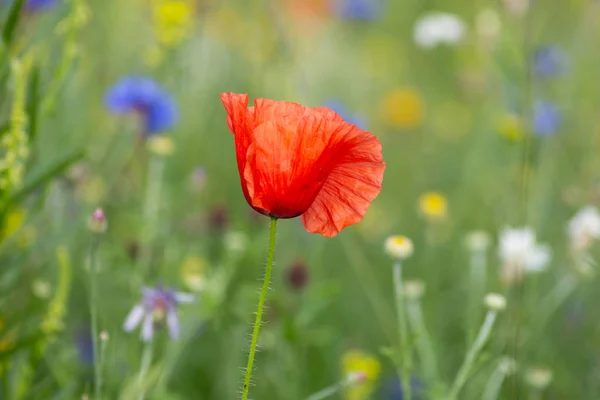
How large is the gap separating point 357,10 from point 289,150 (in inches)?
130

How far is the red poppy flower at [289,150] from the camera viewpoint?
2.87 ft

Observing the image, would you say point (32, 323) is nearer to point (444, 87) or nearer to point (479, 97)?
point (479, 97)

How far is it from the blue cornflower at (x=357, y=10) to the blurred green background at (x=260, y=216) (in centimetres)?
3

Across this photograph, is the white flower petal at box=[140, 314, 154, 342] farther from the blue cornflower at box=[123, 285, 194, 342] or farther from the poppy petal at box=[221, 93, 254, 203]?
the poppy petal at box=[221, 93, 254, 203]

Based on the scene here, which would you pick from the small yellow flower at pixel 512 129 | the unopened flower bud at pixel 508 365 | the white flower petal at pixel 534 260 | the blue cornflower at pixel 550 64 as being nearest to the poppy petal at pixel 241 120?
the unopened flower bud at pixel 508 365

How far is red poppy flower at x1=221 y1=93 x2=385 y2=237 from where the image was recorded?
88 cm

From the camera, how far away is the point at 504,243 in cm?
182

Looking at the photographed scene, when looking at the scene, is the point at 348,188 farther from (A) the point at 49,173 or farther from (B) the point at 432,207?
(B) the point at 432,207

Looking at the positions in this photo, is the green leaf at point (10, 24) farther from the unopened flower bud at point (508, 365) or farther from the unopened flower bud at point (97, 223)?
the unopened flower bud at point (508, 365)

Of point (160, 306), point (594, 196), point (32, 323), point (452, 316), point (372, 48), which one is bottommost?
point (452, 316)

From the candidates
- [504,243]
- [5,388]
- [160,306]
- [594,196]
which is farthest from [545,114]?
[5,388]

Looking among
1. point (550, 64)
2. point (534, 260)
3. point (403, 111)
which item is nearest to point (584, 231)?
point (534, 260)

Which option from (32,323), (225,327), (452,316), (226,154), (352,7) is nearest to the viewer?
(32,323)

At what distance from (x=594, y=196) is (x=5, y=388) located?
1.52 meters
